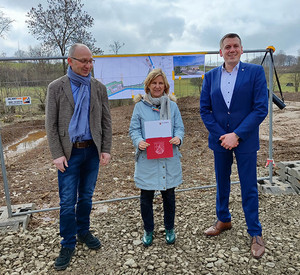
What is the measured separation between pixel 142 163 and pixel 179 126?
0.59m

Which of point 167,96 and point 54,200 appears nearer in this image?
point 167,96

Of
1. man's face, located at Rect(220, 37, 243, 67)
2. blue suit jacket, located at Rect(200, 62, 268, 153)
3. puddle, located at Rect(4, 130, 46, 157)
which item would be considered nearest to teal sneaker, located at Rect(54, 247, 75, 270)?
blue suit jacket, located at Rect(200, 62, 268, 153)

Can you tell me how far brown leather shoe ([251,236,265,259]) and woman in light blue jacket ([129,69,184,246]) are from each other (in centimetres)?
98

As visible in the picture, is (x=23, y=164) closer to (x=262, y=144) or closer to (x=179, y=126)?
(x=179, y=126)

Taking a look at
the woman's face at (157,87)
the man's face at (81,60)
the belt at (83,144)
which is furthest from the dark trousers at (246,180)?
the man's face at (81,60)

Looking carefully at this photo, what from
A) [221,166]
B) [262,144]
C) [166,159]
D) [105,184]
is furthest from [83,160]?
[262,144]

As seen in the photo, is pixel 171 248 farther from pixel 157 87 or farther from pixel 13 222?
pixel 13 222

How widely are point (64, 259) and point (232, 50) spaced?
9.34 feet

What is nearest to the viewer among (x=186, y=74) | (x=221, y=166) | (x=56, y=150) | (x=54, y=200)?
(x=56, y=150)

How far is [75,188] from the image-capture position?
9.36 feet

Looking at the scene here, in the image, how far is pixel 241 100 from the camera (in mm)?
2807

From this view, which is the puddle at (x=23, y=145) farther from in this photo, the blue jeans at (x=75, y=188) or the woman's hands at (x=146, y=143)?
the woman's hands at (x=146, y=143)

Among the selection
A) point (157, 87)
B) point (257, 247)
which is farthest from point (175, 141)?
point (257, 247)

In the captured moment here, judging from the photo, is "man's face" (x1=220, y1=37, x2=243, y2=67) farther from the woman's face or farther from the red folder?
the red folder
